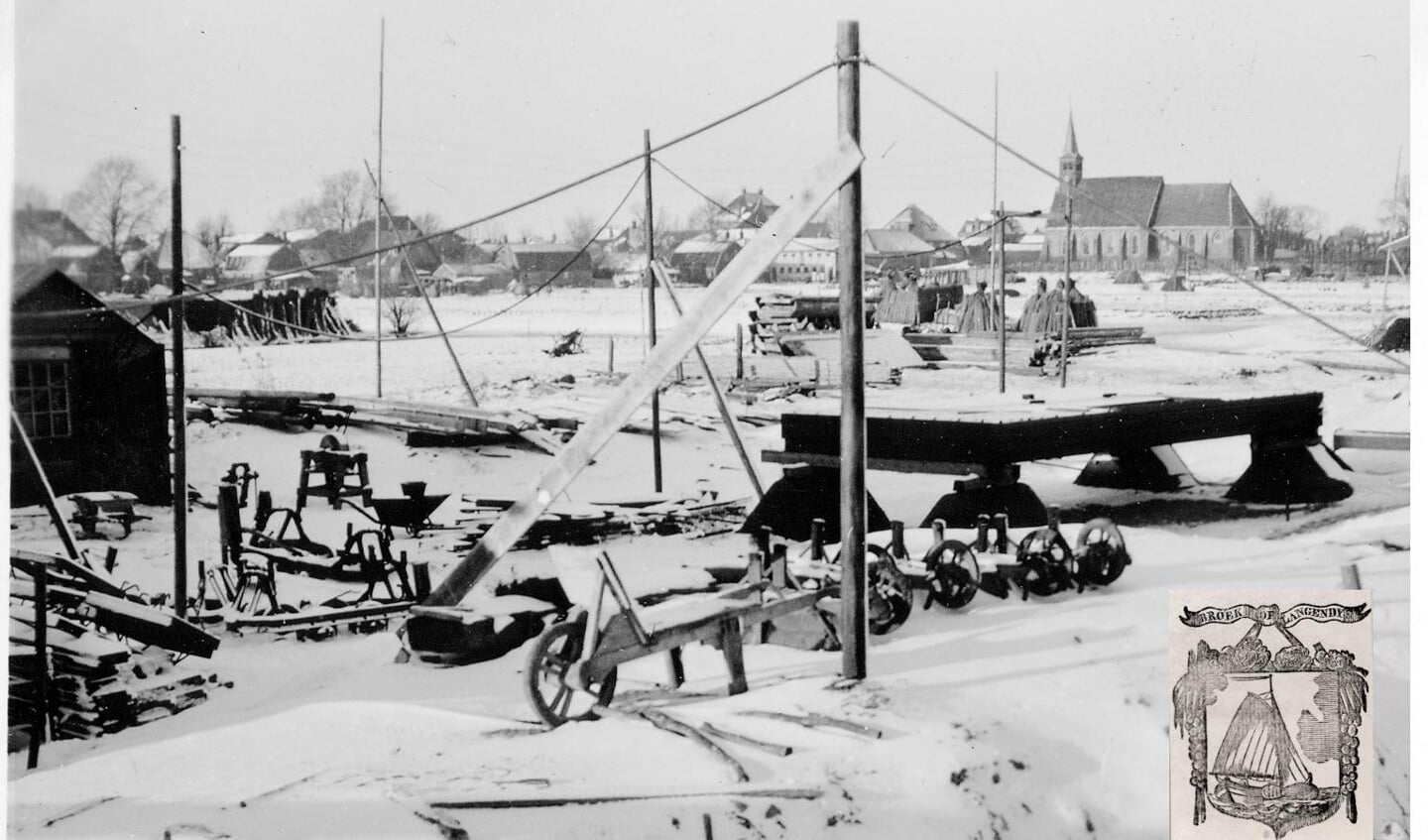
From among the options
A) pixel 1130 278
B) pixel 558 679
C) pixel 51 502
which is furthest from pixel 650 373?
pixel 1130 278

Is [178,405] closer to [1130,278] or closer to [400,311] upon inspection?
[400,311]

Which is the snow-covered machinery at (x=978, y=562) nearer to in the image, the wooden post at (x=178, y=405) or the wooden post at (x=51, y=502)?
the wooden post at (x=178, y=405)

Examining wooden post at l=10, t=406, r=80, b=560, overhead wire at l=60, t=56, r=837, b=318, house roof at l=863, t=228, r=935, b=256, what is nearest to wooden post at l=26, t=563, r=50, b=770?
wooden post at l=10, t=406, r=80, b=560

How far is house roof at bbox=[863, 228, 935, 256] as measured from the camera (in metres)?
4.80

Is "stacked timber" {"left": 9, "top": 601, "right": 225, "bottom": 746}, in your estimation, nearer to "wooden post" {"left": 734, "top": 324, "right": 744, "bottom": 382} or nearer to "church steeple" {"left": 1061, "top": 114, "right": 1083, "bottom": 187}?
"wooden post" {"left": 734, "top": 324, "right": 744, "bottom": 382}

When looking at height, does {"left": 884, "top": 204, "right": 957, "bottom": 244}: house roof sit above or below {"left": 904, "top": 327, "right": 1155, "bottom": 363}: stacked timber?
above

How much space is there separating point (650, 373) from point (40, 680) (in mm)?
2119

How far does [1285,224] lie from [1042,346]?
2354mm

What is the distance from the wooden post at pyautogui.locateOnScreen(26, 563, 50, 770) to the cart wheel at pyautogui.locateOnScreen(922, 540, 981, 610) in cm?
310

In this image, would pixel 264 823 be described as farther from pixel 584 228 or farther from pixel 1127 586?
pixel 1127 586

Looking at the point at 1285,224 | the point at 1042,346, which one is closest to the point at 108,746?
the point at 1285,224

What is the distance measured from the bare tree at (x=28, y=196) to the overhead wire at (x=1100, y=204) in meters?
2.80

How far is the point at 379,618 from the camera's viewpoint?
4207 millimetres

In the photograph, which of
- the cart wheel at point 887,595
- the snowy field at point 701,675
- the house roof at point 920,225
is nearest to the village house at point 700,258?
the snowy field at point 701,675
